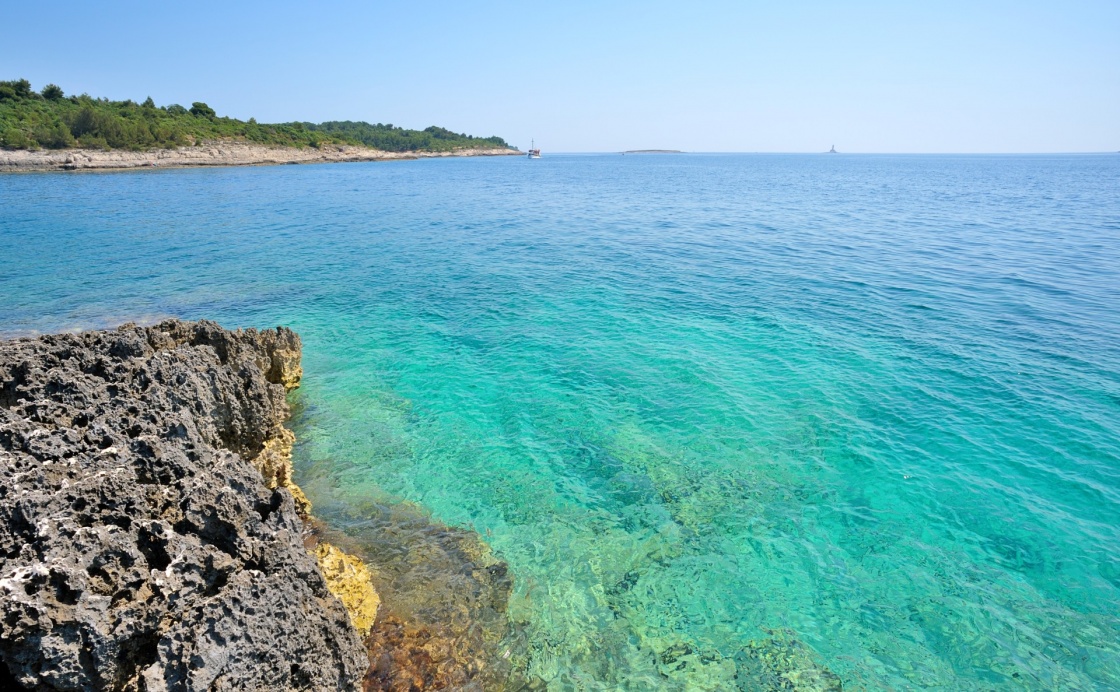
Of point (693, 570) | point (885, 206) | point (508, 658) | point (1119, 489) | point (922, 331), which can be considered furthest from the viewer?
point (885, 206)

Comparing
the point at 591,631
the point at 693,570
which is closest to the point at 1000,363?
the point at 693,570

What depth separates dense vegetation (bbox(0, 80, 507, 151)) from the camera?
8238 cm

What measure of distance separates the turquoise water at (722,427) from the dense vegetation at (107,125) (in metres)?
73.5

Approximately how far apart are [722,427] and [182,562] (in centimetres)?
1093

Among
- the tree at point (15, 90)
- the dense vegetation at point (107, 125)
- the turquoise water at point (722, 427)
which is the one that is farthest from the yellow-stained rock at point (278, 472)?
the tree at point (15, 90)

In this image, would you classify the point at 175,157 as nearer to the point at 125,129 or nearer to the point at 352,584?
the point at 125,129

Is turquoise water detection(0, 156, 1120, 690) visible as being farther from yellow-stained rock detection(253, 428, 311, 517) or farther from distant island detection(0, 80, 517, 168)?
distant island detection(0, 80, 517, 168)

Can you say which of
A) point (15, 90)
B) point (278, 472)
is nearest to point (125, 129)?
point (15, 90)

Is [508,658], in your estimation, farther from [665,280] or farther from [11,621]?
[665,280]

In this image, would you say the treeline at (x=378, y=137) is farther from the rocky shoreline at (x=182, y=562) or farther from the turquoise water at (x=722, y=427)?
the rocky shoreline at (x=182, y=562)

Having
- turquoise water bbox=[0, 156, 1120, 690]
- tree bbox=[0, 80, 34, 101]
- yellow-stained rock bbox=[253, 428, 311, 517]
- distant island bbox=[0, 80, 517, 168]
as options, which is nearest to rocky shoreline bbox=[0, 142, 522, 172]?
distant island bbox=[0, 80, 517, 168]

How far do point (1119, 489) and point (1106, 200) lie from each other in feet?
226

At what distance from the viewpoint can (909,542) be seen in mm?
9773

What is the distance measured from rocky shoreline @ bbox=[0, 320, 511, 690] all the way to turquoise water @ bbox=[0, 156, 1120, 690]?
1.15m
